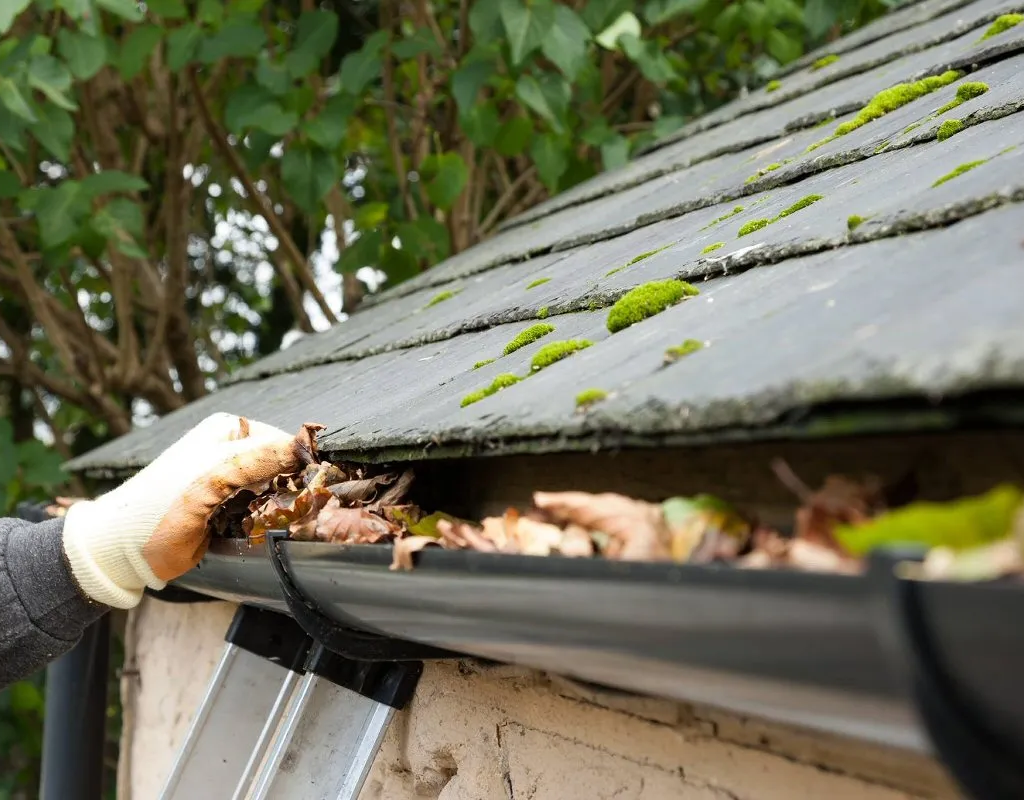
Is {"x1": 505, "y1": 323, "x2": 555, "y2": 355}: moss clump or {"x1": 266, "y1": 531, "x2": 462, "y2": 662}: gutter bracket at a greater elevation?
{"x1": 505, "y1": 323, "x2": 555, "y2": 355}: moss clump

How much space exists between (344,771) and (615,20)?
287 centimetres

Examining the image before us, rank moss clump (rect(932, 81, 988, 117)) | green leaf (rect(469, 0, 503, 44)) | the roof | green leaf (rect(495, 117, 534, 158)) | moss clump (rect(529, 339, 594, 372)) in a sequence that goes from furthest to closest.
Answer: green leaf (rect(495, 117, 534, 158)) < green leaf (rect(469, 0, 503, 44)) < moss clump (rect(932, 81, 988, 117)) < moss clump (rect(529, 339, 594, 372)) < the roof

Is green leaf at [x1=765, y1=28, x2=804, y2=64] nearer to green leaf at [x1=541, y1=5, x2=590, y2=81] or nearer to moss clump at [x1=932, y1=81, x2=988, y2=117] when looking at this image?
green leaf at [x1=541, y1=5, x2=590, y2=81]

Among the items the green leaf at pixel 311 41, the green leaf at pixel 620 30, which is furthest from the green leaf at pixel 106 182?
the green leaf at pixel 620 30

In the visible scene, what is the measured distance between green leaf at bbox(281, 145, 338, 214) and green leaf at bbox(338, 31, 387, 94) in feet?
0.83

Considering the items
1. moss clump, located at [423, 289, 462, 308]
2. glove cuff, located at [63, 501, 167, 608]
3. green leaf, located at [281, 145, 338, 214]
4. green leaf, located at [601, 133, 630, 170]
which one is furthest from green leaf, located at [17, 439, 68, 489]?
glove cuff, located at [63, 501, 167, 608]

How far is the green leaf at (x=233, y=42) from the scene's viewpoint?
11.1 ft

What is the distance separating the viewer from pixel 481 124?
3.64 meters

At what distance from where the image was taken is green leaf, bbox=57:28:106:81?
3.21 m

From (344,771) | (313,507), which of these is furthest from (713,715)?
(344,771)

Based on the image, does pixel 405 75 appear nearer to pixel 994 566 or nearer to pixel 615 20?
pixel 615 20

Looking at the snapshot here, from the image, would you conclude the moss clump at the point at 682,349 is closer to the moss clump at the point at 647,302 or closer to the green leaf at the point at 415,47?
the moss clump at the point at 647,302

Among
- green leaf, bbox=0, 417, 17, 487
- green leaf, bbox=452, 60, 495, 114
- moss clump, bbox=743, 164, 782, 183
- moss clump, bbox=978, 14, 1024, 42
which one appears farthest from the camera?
green leaf, bbox=0, 417, 17, 487

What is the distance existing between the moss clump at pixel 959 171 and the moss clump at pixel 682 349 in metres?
0.41
